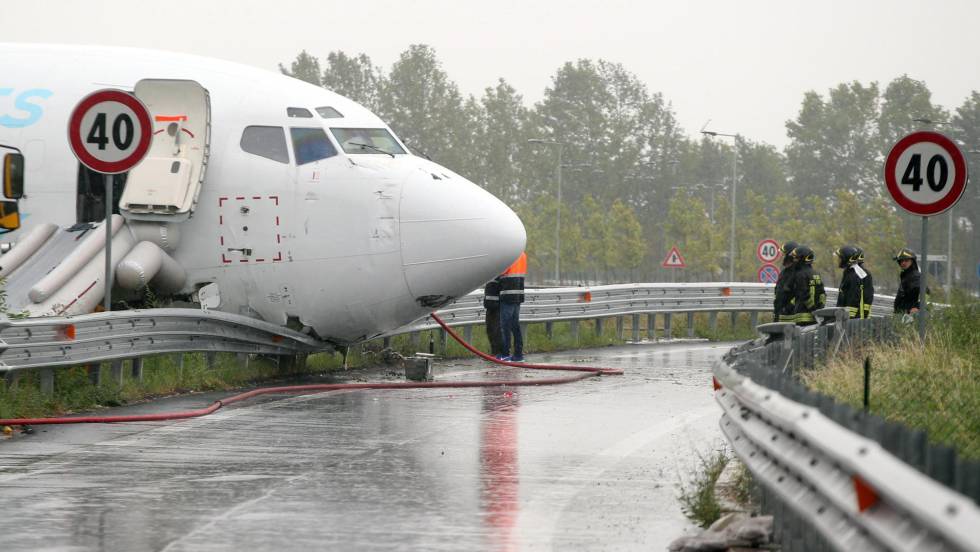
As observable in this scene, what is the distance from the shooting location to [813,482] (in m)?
5.84

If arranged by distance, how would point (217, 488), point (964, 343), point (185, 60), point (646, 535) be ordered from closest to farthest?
point (646, 535)
point (217, 488)
point (964, 343)
point (185, 60)

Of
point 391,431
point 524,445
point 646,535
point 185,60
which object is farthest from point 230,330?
point 646,535

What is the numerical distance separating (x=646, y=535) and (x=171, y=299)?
10.4 metres

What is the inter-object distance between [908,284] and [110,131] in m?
11.3

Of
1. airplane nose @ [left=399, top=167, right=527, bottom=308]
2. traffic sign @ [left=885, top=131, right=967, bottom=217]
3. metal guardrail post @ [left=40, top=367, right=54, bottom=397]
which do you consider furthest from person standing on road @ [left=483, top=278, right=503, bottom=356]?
metal guardrail post @ [left=40, top=367, right=54, bottom=397]

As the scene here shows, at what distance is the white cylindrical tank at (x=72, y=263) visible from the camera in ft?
53.9

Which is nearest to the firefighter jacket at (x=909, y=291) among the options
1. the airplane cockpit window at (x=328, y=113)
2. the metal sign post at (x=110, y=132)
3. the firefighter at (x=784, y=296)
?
the firefighter at (x=784, y=296)

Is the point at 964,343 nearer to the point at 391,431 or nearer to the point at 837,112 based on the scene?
the point at 391,431

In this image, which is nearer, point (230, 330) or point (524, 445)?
point (524, 445)

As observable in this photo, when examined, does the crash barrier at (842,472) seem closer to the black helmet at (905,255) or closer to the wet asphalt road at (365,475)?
the wet asphalt road at (365,475)

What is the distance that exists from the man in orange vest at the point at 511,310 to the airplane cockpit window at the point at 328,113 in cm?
569

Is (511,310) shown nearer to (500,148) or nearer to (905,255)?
(905,255)

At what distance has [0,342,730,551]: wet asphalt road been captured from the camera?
8398mm

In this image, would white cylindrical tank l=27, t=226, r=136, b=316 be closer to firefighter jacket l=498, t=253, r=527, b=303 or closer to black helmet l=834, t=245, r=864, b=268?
firefighter jacket l=498, t=253, r=527, b=303
